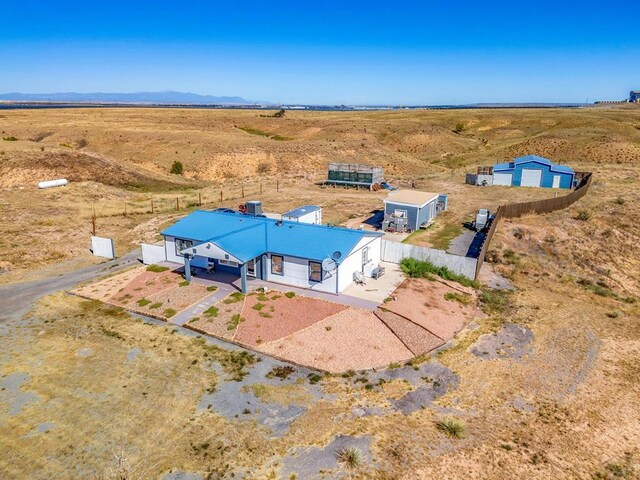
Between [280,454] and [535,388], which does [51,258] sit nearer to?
[280,454]

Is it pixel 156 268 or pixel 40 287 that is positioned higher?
pixel 156 268

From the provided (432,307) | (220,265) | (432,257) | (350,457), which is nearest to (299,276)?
(220,265)

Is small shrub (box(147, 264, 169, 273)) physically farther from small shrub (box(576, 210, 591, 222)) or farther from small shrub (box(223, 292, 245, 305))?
small shrub (box(576, 210, 591, 222))

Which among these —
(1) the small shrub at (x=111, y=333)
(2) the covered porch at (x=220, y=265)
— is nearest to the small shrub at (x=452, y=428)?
(2) the covered porch at (x=220, y=265)

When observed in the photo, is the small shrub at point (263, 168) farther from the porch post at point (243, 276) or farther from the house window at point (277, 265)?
the porch post at point (243, 276)

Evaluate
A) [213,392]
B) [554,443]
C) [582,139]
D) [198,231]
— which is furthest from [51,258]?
[582,139]

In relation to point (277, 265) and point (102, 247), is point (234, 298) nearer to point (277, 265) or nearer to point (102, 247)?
point (277, 265)

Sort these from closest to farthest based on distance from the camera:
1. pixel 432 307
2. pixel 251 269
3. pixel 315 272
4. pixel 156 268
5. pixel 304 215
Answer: pixel 432 307
pixel 315 272
pixel 251 269
pixel 156 268
pixel 304 215

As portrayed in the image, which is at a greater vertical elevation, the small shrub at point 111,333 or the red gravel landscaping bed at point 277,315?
the red gravel landscaping bed at point 277,315
